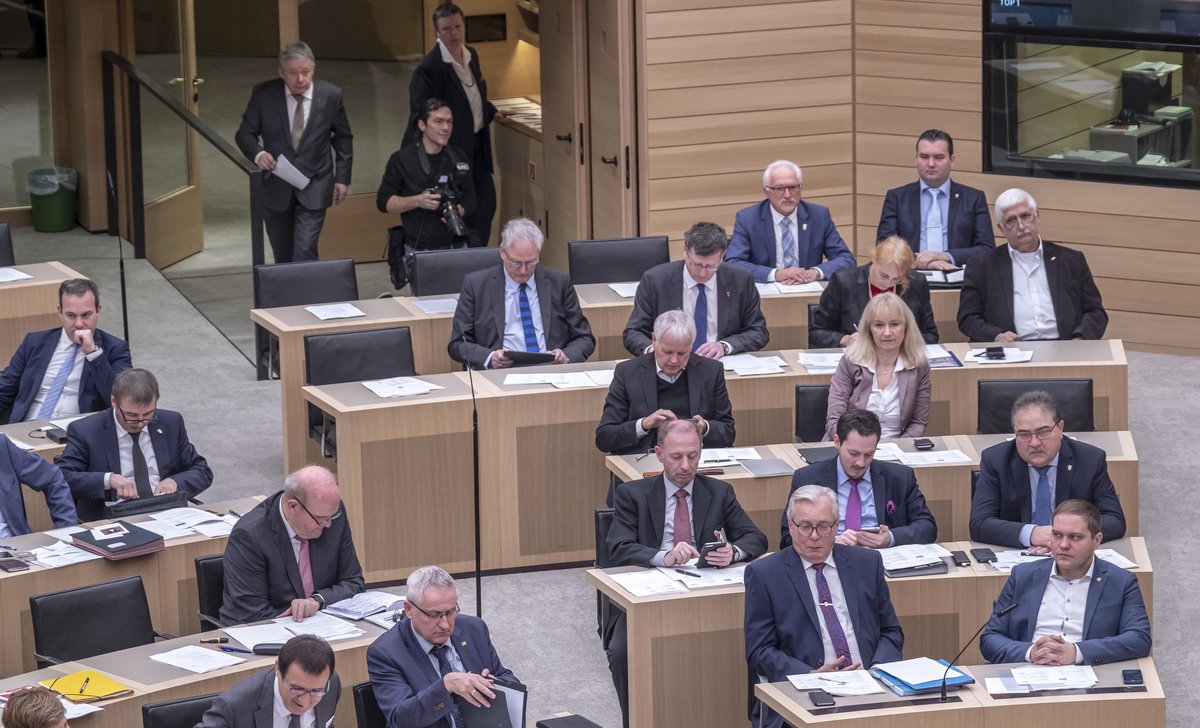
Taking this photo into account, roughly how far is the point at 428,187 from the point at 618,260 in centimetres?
123

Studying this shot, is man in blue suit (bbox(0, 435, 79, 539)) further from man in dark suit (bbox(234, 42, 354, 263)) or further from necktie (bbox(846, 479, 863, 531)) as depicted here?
man in dark suit (bbox(234, 42, 354, 263))

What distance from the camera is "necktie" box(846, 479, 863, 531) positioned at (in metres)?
7.13

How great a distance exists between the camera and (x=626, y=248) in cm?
968

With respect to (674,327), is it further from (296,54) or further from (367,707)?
(296,54)

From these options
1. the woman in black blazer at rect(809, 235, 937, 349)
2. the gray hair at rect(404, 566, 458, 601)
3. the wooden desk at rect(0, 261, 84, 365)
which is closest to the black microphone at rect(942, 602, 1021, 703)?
the gray hair at rect(404, 566, 458, 601)

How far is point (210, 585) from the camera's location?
6.72 metres

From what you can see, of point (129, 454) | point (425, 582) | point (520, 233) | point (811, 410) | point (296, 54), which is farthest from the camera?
point (296, 54)

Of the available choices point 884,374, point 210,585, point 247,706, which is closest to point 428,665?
point 247,706

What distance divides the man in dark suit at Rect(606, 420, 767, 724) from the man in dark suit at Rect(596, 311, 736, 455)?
0.57 metres

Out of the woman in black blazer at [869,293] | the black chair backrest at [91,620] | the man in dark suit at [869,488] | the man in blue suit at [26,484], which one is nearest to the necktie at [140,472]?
the man in blue suit at [26,484]

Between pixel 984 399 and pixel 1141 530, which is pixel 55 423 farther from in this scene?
pixel 1141 530

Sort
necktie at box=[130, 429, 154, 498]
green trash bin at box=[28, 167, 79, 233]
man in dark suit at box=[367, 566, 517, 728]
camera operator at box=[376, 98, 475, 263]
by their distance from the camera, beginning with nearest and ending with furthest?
1. man in dark suit at box=[367, 566, 517, 728]
2. necktie at box=[130, 429, 154, 498]
3. camera operator at box=[376, 98, 475, 263]
4. green trash bin at box=[28, 167, 79, 233]

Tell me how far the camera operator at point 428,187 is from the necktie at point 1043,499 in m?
3.97

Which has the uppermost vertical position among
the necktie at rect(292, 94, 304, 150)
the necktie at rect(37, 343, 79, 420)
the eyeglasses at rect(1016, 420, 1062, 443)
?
the necktie at rect(292, 94, 304, 150)
